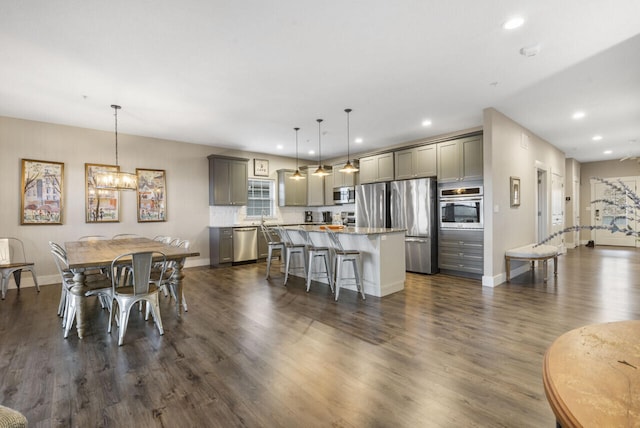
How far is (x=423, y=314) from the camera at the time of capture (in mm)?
3514

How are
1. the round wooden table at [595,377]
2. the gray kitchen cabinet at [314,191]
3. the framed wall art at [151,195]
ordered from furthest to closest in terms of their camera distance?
the gray kitchen cabinet at [314,191] → the framed wall art at [151,195] → the round wooden table at [595,377]

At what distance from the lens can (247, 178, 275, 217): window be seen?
786cm

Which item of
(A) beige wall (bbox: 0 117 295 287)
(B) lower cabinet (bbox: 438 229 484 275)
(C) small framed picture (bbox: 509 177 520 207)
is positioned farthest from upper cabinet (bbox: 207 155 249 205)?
(C) small framed picture (bbox: 509 177 520 207)

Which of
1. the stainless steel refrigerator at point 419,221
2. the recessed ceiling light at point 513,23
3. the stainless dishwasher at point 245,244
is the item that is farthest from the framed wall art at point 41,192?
the recessed ceiling light at point 513,23

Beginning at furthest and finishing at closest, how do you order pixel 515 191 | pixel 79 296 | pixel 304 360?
pixel 515 191
pixel 79 296
pixel 304 360

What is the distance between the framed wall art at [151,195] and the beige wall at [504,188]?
19.9ft

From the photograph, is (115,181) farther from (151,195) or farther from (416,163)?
(416,163)

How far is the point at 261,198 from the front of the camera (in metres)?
8.06

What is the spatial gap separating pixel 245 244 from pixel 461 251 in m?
4.52

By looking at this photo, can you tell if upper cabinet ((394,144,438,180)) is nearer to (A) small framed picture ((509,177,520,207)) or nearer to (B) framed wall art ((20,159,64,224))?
(A) small framed picture ((509,177,520,207))

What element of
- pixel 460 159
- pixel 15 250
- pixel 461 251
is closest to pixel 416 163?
pixel 460 159

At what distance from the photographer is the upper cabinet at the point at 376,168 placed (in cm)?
657

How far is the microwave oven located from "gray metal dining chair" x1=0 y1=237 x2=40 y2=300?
20.0 ft

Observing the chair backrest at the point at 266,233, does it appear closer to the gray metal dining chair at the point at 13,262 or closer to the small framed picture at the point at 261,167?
the small framed picture at the point at 261,167
